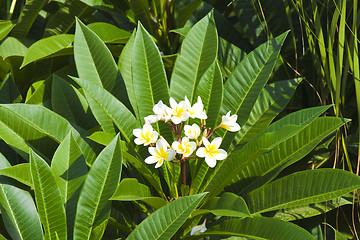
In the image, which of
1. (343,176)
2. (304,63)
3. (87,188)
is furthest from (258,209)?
(304,63)

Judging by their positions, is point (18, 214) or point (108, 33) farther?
point (108, 33)

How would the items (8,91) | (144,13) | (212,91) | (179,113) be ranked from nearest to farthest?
(179,113), (212,91), (8,91), (144,13)

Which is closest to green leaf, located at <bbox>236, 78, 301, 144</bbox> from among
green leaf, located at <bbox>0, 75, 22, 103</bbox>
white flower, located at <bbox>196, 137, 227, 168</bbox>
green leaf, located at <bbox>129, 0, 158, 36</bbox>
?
white flower, located at <bbox>196, 137, 227, 168</bbox>

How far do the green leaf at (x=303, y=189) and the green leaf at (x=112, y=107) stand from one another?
0.35 metres

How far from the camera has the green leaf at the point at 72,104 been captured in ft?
4.88

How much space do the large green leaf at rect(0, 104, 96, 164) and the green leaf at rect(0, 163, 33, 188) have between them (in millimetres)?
103

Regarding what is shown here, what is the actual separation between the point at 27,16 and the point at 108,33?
13.3 inches

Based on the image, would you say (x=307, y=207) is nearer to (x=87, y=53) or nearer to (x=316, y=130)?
(x=316, y=130)

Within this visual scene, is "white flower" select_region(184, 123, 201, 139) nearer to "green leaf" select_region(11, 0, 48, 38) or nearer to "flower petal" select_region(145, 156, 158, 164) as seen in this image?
"flower petal" select_region(145, 156, 158, 164)

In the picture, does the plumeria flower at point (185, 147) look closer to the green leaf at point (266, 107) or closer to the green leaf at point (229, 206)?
the green leaf at point (229, 206)

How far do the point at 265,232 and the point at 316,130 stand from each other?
0.90 feet

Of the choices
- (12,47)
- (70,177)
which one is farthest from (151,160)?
(12,47)

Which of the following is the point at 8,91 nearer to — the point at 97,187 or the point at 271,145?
the point at 97,187

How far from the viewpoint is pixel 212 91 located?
49.4 inches
